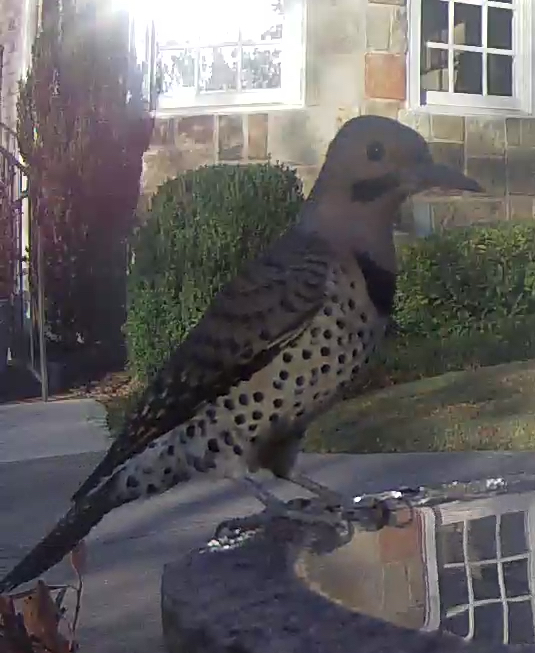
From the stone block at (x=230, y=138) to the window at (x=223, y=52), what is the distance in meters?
0.03

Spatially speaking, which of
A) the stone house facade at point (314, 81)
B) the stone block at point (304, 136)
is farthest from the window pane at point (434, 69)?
the stone block at point (304, 136)

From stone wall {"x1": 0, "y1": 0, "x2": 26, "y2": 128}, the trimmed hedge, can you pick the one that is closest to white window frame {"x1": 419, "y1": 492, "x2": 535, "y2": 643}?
the trimmed hedge

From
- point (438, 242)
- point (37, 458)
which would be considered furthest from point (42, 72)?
point (438, 242)

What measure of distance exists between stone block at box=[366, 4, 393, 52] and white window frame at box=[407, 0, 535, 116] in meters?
0.05

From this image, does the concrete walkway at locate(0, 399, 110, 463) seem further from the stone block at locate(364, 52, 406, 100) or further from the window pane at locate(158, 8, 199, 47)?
the stone block at locate(364, 52, 406, 100)

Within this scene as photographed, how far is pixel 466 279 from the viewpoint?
1.81 m

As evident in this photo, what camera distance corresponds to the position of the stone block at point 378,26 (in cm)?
168

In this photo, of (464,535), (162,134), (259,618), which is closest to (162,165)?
(162,134)

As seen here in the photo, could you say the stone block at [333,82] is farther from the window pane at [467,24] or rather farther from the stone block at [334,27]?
the window pane at [467,24]

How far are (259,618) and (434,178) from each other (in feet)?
2.57

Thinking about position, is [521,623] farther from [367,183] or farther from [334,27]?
[334,27]

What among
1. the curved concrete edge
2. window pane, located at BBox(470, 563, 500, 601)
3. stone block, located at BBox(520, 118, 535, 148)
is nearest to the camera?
the curved concrete edge

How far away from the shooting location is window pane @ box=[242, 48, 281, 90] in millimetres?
1646

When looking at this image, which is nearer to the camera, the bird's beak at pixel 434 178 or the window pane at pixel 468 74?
the bird's beak at pixel 434 178
